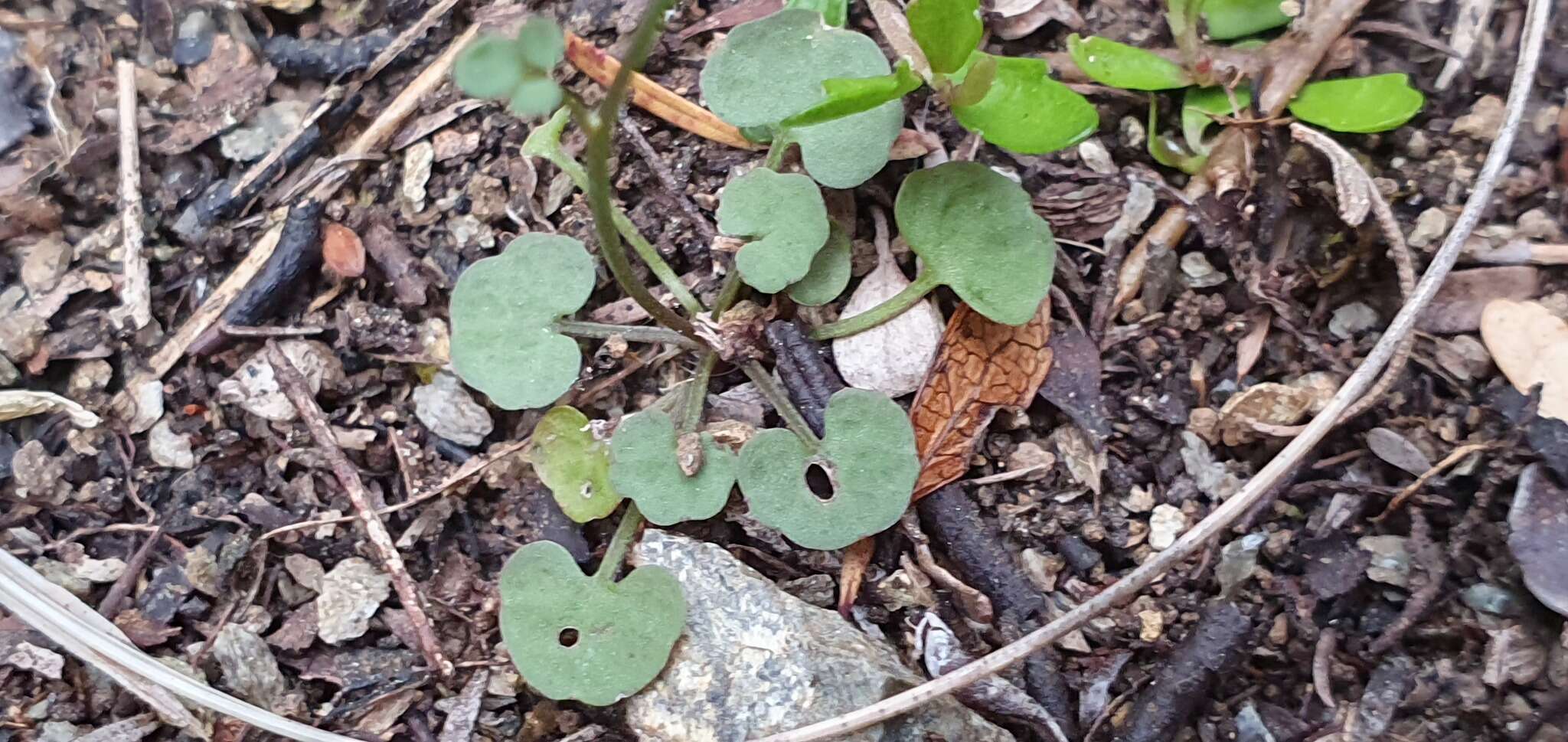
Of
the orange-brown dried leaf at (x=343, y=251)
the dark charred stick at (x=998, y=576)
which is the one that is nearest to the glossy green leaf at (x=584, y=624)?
the dark charred stick at (x=998, y=576)

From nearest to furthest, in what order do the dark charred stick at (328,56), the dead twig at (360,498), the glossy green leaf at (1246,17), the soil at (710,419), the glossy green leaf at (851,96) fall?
the glossy green leaf at (851,96), the soil at (710,419), the dead twig at (360,498), the glossy green leaf at (1246,17), the dark charred stick at (328,56)

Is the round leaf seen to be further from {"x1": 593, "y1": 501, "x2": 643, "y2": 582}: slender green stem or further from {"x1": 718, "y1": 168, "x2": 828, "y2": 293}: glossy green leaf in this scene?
{"x1": 593, "y1": 501, "x2": 643, "y2": 582}: slender green stem

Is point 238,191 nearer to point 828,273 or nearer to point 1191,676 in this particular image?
point 828,273

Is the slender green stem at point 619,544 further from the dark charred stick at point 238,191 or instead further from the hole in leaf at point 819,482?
the dark charred stick at point 238,191

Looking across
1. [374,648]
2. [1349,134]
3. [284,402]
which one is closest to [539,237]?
[284,402]

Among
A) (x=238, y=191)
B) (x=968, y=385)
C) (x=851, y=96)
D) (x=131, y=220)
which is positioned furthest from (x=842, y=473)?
(x=131, y=220)
